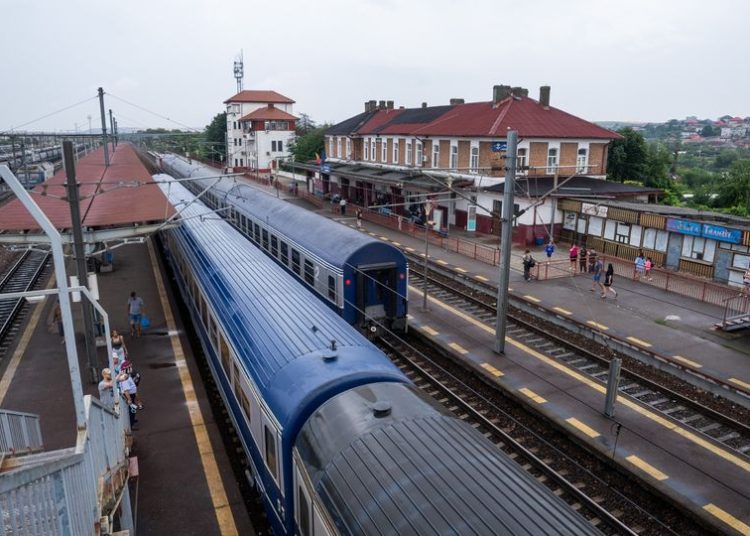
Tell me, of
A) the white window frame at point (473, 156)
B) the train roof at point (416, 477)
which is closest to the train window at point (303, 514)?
the train roof at point (416, 477)

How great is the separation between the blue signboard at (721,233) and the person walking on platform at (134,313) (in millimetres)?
20754

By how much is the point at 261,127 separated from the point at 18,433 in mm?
69358

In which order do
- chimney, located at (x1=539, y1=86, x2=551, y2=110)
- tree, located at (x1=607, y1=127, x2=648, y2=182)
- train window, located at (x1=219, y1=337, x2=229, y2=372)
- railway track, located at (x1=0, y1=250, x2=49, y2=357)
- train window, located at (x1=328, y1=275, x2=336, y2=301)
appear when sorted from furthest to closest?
1. tree, located at (x1=607, y1=127, x2=648, y2=182)
2. chimney, located at (x1=539, y1=86, x2=551, y2=110)
3. railway track, located at (x1=0, y1=250, x2=49, y2=357)
4. train window, located at (x1=328, y1=275, x2=336, y2=301)
5. train window, located at (x1=219, y1=337, x2=229, y2=372)

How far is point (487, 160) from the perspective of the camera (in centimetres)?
3225

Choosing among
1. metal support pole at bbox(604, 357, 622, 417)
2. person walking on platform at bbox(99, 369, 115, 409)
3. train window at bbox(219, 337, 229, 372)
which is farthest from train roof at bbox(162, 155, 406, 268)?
person walking on platform at bbox(99, 369, 115, 409)

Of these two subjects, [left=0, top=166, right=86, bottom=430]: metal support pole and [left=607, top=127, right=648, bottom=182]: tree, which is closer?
[left=0, top=166, right=86, bottom=430]: metal support pole

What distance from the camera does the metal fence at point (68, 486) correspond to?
165 inches

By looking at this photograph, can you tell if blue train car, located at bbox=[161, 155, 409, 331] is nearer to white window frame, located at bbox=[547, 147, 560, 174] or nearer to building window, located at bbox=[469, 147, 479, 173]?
building window, located at bbox=[469, 147, 479, 173]

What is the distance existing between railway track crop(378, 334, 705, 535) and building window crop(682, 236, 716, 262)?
13508 mm

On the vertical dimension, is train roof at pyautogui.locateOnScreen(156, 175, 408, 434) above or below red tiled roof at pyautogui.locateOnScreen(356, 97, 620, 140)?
below

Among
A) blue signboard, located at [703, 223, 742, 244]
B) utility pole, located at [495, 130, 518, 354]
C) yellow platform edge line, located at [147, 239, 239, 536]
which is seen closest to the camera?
yellow platform edge line, located at [147, 239, 239, 536]

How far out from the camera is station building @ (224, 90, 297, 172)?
241 feet

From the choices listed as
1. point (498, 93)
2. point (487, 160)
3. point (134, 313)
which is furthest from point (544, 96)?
point (134, 313)

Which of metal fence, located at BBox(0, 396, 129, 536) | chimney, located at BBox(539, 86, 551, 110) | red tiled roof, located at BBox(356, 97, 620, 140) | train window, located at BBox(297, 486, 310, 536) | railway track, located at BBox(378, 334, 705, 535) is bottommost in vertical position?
railway track, located at BBox(378, 334, 705, 535)
